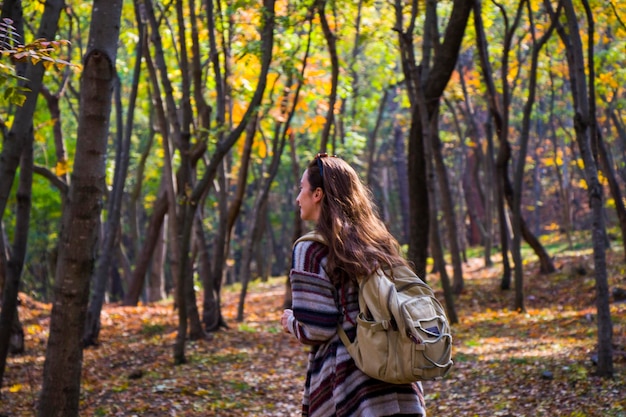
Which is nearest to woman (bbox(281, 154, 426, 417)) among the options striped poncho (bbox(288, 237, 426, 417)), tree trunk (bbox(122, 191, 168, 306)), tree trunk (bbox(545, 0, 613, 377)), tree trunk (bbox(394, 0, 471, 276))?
striped poncho (bbox(288, 237, 426, 417))

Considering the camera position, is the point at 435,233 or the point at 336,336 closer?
the point at 336,336

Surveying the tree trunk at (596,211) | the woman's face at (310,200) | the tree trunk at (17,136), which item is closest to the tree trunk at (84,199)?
the tree trunk at (17,136)

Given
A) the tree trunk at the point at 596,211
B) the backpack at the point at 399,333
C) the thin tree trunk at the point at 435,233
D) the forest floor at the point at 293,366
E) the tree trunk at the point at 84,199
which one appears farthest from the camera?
the thin tree trunk at the point at 435,233

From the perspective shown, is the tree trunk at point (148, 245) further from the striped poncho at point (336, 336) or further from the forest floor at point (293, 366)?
the striped poncho at point (336, 336)

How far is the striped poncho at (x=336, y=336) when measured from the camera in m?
3.33

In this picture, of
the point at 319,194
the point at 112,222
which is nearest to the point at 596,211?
the point at 319,194

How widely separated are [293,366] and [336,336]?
24.2ft

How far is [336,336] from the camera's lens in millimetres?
3418

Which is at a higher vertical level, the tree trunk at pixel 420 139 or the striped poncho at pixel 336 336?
the tree trunk at pixel 420 139

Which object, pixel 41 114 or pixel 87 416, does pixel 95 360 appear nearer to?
pixel 87 416

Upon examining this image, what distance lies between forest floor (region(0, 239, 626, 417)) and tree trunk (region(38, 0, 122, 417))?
2485 mm

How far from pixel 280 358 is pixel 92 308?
3.49 metres

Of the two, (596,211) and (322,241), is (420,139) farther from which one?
(322,241)

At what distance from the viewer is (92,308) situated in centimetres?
1261
